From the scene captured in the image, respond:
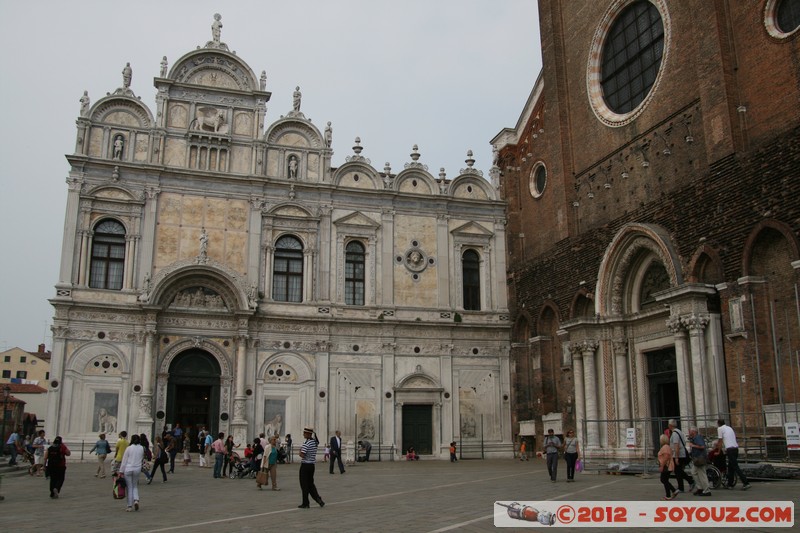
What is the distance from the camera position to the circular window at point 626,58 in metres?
23.8

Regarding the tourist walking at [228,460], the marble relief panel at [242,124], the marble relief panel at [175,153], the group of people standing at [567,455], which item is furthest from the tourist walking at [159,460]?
the marble relief panel at [242,124]

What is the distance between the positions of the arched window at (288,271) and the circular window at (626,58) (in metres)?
12.5

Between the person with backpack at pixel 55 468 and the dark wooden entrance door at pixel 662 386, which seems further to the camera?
the dark wooden entrance door at pixel 662 386

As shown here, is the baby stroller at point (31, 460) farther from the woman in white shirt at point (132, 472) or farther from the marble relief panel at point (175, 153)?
the marble relief panel at point (175, 153)

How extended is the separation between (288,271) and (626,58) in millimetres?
14672

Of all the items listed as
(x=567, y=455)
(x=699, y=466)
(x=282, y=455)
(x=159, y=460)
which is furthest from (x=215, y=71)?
(x=699, y=466)

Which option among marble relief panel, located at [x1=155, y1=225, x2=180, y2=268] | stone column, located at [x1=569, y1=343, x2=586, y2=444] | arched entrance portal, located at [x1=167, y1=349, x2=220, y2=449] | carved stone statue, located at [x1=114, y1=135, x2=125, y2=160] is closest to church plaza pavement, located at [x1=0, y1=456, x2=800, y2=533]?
stone column, located at [x1=569, y1=343, x2=586, y2=444]

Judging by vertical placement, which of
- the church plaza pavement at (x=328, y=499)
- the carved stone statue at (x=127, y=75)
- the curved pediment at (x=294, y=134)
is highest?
the carved stone statue at (x=127, y=75)

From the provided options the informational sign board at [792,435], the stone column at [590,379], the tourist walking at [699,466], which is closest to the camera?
the tourist walking at [699,466]

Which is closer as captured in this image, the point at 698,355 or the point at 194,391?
the point at 698,355

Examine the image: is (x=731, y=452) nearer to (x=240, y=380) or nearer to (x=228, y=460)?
(x=228, y=460)

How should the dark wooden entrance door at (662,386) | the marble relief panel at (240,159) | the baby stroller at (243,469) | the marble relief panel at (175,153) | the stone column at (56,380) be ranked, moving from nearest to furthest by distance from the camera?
the baby stroller at (243,469) → the dark wooden entrance door at (662,386) → the stone column at (56,380) → the marble relief panel at (175,153) → the marble relief panel at (240,159)

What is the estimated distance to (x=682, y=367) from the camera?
20328 millimetres

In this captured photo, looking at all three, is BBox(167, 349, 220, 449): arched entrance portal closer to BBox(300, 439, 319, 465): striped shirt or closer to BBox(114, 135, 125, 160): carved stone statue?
BBox(114, 135, 125, 160): carved stone statue
